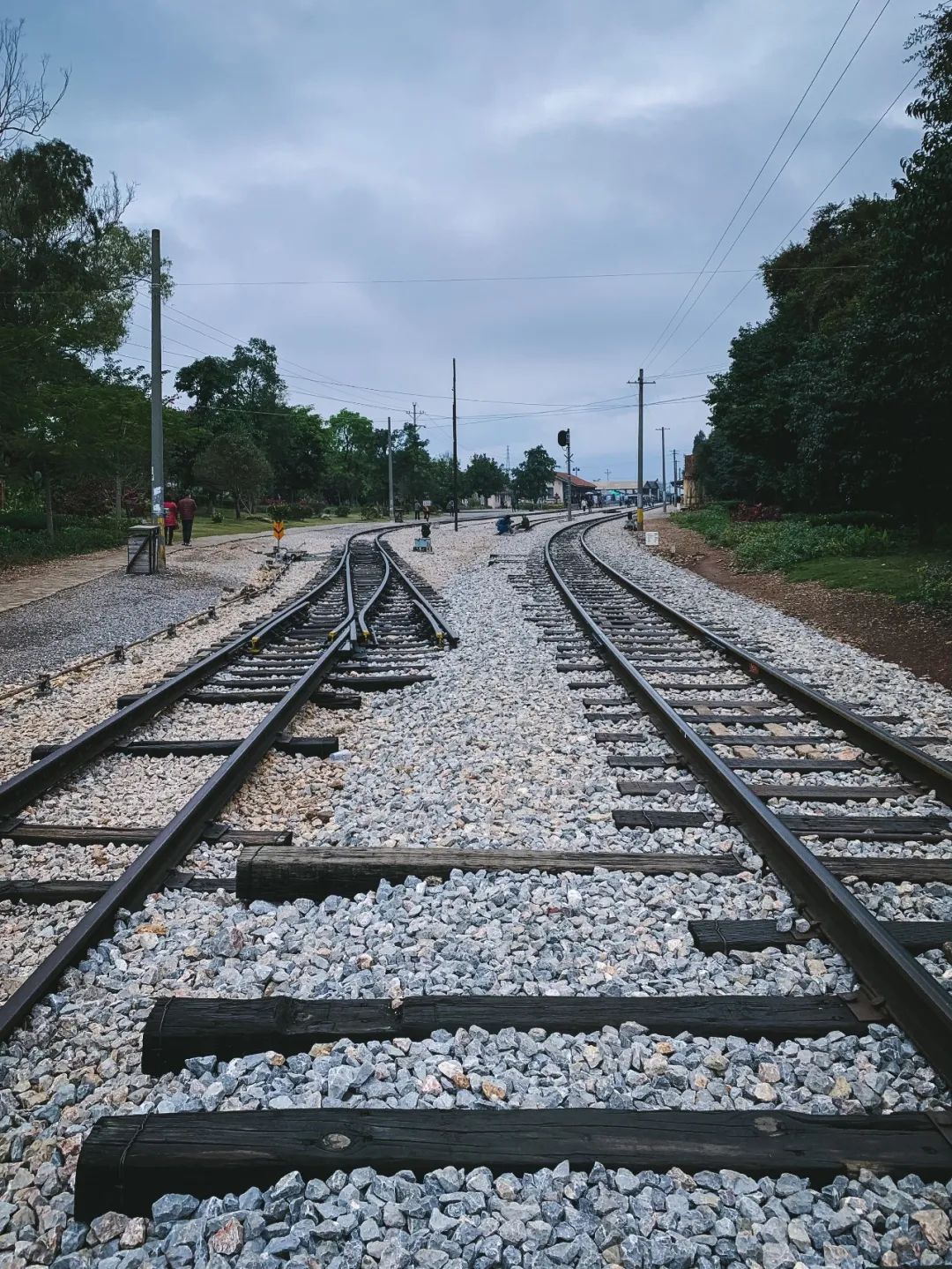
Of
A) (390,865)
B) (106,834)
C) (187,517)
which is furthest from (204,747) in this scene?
(187,517)

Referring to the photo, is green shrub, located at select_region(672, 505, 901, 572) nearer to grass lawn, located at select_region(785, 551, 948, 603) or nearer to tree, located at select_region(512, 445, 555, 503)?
grass lawn, located at select_region(785, 551, 948, 603)

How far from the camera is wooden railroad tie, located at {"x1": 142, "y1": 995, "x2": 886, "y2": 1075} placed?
2.72 meters

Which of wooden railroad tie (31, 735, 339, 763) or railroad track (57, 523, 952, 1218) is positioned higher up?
wooden railroad tie (31, 735, 339, 763)

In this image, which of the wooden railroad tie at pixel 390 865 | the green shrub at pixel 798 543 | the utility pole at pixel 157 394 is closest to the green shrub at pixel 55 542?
the utility pole at pixel 157 394

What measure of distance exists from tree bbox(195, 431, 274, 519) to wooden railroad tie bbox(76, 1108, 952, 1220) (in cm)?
5272

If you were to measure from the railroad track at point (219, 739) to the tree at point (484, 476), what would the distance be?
317ft

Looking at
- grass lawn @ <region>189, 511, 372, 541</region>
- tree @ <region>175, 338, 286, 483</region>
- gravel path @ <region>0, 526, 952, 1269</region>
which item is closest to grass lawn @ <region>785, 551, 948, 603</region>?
gravel path @ <region>0, 526, 952, 1269</region>

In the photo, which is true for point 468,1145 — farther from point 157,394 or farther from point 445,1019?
point 157,394

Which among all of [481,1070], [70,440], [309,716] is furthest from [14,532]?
[481,1070]

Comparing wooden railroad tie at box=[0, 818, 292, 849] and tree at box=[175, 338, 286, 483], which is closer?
wooden railroad tie at box=[0, 818, 292, 849]

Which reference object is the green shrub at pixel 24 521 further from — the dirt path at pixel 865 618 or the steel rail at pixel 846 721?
the steel rail at pixel 846 721

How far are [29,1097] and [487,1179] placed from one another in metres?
1.33

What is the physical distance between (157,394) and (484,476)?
305 ft

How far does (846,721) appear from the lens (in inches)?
252
